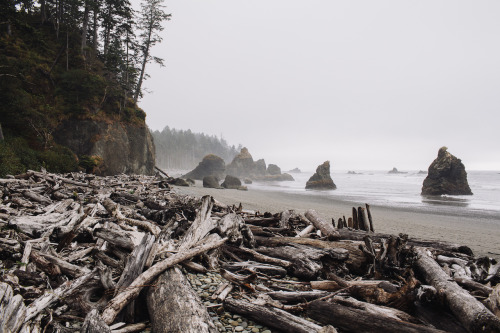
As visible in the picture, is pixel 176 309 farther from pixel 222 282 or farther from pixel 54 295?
pixel 54 295

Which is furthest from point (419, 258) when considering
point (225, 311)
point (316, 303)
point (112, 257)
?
point (112, 257)

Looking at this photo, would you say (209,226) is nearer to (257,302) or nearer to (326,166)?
(257,302)

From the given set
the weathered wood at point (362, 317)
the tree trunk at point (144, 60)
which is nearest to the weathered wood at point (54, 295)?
the weathered wood at point (362, 317)

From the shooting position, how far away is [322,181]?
148 feet

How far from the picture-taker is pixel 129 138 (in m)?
29.2

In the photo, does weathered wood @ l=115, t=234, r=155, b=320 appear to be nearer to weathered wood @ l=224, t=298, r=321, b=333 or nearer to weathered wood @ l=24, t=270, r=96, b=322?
weathered wood @ l=24, t=270, r=96, b=322

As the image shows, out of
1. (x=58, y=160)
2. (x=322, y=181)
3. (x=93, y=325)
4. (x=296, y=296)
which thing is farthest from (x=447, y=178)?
(x=58, y=160)

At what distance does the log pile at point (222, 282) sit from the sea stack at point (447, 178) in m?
35.1

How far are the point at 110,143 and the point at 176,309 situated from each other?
27972mm

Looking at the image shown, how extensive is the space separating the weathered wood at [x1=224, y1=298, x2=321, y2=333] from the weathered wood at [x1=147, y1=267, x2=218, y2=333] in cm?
53

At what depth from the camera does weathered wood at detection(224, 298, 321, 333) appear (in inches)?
104

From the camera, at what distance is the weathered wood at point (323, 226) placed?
6.19 meters

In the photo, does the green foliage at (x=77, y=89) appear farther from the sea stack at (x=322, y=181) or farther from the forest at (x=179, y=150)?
the forest at (x=179, y=150)

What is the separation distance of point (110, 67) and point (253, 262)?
33.9 m
